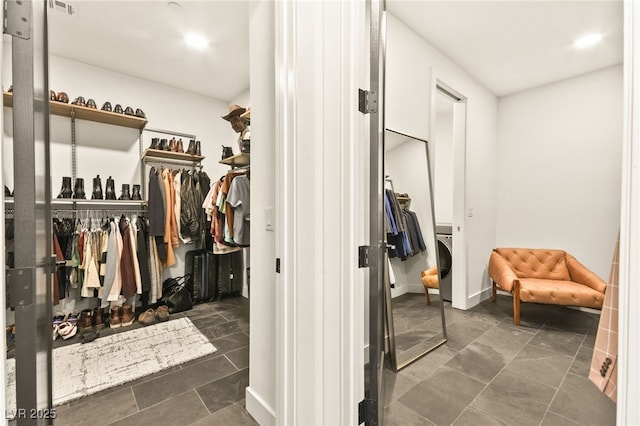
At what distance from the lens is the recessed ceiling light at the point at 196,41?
8.46 ft

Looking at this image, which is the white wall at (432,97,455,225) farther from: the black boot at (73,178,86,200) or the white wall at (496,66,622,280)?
the black boot at (73,178,86,200)

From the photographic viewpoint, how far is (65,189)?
2795mm

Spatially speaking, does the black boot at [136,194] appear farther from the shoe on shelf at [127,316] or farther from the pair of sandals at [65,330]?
the pair of sandals at [65,330]

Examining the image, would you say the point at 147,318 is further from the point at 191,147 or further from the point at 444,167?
the point at 444,167

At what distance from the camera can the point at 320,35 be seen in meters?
1.10

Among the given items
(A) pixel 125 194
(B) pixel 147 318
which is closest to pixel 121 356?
(B) pixel 147 318

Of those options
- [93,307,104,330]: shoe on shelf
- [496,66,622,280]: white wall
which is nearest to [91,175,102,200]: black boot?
[93,307,104,330]: shoe on shelf

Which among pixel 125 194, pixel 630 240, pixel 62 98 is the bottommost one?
pixel 630 240

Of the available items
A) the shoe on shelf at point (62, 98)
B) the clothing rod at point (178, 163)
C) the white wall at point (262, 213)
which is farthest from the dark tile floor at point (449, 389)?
the shoe on shelf at point (62, 98)

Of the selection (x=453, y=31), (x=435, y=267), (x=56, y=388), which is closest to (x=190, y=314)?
(x=56, y=388)

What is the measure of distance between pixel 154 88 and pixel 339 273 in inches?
143

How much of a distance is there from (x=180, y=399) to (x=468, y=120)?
3683 mm

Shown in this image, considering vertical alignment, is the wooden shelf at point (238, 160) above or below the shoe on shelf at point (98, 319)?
above

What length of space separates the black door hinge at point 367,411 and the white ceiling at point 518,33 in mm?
2641
